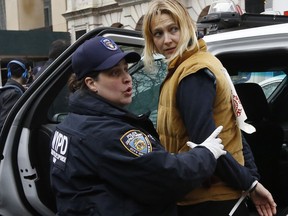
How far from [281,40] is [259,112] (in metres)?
1.21

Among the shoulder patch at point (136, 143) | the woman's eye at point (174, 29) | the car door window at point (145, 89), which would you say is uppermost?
the woman's eye at point (174, 29)

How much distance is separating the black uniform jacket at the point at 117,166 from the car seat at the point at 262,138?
1571mm

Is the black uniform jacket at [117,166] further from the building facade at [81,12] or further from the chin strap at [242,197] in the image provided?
the building facade at [81,12]

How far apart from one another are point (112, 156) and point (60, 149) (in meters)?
0.23

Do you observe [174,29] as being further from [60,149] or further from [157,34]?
[60,149]

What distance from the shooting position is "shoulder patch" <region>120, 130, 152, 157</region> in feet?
4.64

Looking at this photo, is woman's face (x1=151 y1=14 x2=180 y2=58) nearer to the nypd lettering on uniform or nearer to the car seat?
the nypd lettering on uniform

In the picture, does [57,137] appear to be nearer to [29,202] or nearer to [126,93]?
[126,93]

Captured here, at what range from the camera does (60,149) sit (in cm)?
155

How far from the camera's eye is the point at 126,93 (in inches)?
62.6

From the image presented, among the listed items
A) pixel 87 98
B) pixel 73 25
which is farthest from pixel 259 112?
pixel 73 25

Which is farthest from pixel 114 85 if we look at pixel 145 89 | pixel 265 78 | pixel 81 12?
pixel 81 12

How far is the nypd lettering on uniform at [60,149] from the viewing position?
4.97 feet

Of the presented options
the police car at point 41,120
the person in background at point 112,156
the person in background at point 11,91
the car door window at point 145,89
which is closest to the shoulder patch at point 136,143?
the person in background at point 112,156
